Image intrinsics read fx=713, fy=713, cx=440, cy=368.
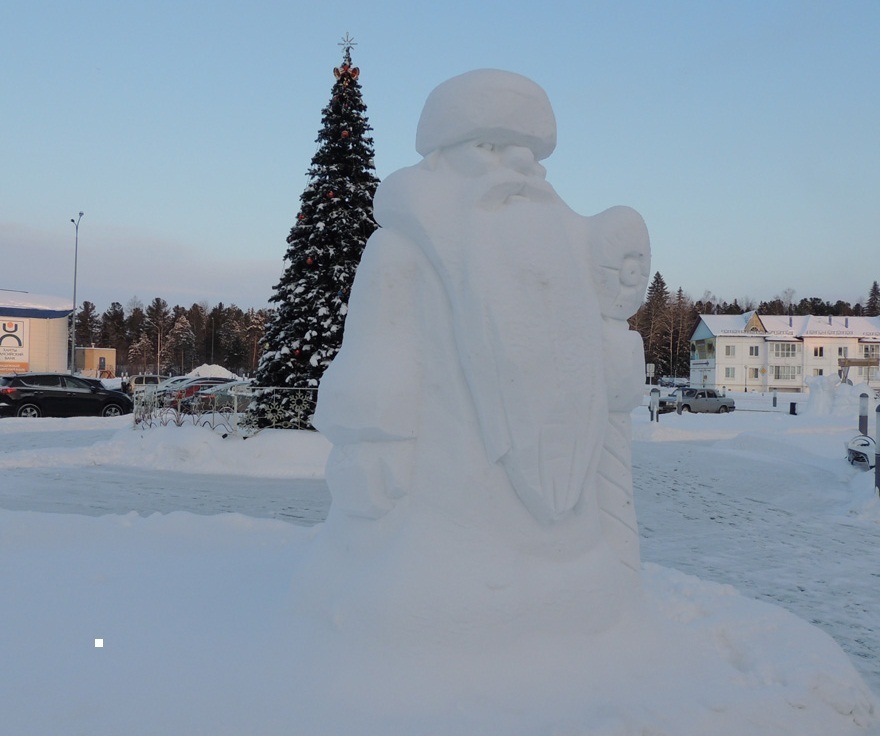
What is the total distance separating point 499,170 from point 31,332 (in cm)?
3424

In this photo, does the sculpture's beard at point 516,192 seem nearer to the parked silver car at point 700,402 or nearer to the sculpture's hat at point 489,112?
the sculpture's hat at point 489,112

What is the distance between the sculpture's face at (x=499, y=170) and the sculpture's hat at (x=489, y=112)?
0.16ft

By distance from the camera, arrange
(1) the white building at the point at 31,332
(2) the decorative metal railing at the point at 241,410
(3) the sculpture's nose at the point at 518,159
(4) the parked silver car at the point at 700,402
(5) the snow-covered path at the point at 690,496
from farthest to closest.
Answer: (1) the white building at the point at 31,332 → (4) the parked silver car at the point at 700,402 → (2) the decorative metal railing at the point at 241,410 → (5) the snow-covered path at the point at 690,496 → (3) the sculpture's nose at the point at 518,159

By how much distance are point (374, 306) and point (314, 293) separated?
36.9 feet

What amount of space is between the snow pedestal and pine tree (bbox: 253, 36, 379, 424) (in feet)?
35.8

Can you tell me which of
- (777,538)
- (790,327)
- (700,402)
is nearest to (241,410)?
(777,538)

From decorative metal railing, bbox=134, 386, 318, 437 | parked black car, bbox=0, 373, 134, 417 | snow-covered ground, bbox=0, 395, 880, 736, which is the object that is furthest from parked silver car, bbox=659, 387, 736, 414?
parked black car, bbox=0, 373, 134, 417

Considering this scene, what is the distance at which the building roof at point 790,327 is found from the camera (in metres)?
55.5

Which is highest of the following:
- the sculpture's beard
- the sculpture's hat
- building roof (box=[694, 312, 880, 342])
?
building roof (box=[694, 312, 880, 342])

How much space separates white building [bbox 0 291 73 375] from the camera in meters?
31.9

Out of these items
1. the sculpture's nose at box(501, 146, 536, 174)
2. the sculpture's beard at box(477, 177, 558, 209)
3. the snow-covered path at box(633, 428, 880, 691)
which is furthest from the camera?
the snow-covered path at box(633, 428, 880, 691)

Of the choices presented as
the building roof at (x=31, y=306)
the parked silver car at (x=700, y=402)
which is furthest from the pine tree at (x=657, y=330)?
the building roof at (x=31, y=306)

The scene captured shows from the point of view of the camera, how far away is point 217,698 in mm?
2963

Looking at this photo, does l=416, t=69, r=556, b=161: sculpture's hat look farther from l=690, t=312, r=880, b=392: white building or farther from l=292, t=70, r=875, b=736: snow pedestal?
l=690, t=312, r=880, b=392: white building
